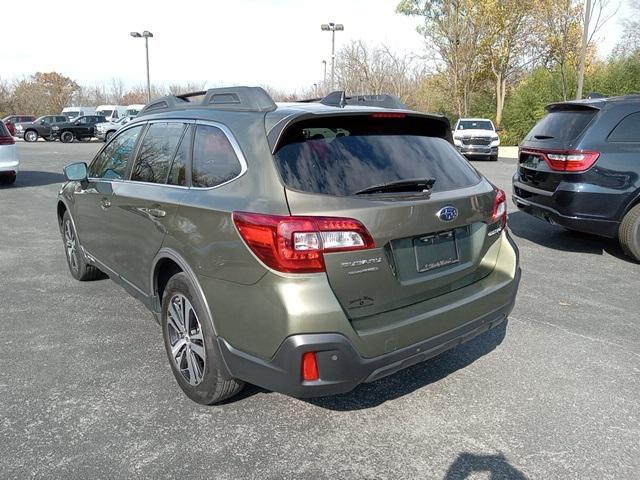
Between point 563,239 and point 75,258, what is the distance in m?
6.27

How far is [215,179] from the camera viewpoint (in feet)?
9.35

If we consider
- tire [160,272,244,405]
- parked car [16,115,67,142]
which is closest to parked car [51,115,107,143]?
parked car [16,115,67,142]

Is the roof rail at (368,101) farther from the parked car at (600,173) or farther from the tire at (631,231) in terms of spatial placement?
the tire at (631,231)

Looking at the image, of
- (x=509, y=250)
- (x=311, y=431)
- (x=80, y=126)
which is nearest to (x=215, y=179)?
(x=311, y=431)

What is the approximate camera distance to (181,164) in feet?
10.5

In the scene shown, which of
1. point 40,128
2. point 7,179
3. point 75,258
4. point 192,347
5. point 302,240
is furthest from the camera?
point 40,128

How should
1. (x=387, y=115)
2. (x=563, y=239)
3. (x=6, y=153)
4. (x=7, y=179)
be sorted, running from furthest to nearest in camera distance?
(x=7, y=179) < (x=6, y=153) < (x=563, y=239) < (x=387, y=115)

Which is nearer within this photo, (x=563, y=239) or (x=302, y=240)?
(x=302, y=240)

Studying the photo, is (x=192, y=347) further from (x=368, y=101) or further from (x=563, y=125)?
(x=563, y=125)

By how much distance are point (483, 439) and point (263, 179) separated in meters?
1.76

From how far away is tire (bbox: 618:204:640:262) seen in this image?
584 centimetres

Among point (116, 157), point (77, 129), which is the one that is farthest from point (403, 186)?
point (77, 129)

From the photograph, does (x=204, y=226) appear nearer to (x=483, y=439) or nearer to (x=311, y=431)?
(x=311, y=431)

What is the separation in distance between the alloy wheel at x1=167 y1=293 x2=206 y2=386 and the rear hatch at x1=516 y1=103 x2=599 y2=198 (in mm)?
4734
